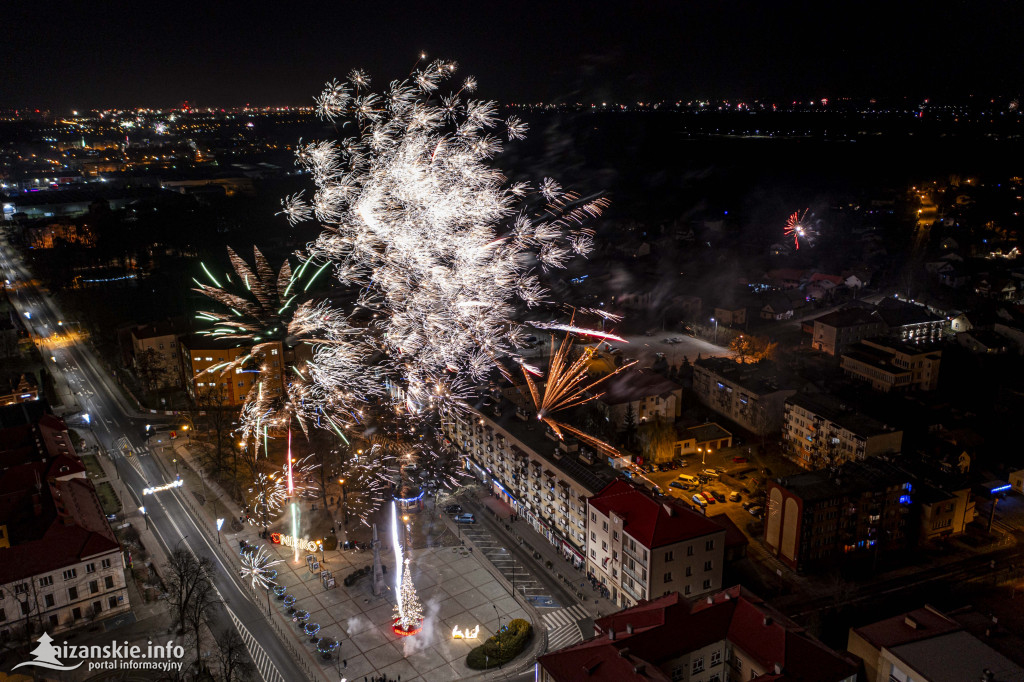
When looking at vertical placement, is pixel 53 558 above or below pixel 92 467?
above

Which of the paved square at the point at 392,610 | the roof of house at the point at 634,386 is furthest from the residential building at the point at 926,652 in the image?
the roof of house at the point at 634,386

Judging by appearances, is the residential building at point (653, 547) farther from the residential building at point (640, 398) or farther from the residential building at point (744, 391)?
the residential building at point (744, 391)

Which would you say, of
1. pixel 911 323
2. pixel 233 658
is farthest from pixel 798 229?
pixel 233 658

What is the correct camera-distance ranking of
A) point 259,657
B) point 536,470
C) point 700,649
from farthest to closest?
point 536,470, point 259,657, point 700,649

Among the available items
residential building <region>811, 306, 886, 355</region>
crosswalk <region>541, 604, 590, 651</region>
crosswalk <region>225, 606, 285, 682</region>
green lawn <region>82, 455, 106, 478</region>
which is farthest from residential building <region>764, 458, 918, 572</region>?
green lawn <region>82, 455, 106, 478</region>

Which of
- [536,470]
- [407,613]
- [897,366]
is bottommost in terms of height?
[407,613]

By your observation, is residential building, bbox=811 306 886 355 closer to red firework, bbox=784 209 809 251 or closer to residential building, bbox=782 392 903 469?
residential building, bbox=782 392 903 469

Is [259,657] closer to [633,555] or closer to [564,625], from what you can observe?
[564,625]
